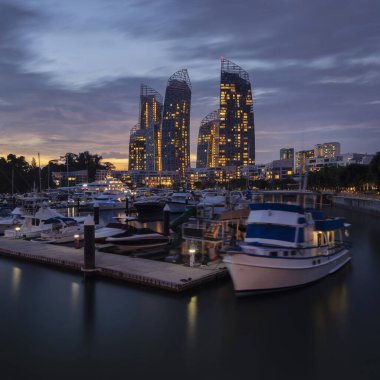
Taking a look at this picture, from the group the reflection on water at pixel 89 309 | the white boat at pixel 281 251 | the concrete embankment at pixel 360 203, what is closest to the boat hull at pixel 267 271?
the white boat at pixel 281 251

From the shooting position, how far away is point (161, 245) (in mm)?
32562

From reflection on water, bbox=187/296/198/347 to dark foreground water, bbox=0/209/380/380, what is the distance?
1.8 inches

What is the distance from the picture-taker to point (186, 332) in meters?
15.9

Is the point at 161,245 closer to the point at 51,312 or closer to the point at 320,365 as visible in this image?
the point at 51,312

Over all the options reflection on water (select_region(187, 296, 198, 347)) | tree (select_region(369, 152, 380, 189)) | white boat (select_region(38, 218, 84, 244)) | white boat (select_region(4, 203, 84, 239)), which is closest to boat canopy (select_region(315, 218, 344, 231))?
reflection on water (select_region(187, 296, 198, 347))

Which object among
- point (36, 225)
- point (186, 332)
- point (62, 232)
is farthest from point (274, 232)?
point (36, 225)

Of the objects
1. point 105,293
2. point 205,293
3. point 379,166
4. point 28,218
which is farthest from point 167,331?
point 379,166

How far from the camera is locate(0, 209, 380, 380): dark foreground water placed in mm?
13055

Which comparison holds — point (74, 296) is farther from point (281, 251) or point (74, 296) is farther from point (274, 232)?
point (274, 232)

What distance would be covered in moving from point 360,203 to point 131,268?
68809 mm

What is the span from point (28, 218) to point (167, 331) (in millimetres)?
25030

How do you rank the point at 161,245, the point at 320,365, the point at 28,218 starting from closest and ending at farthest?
the point at 320,365 < the point at 161,245 < the point at 28,218

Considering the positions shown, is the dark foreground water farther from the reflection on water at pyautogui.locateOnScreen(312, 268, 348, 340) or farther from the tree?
the tree

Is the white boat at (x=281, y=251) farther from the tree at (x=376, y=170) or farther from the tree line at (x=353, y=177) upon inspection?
the tree line at (x=353, y=177)
